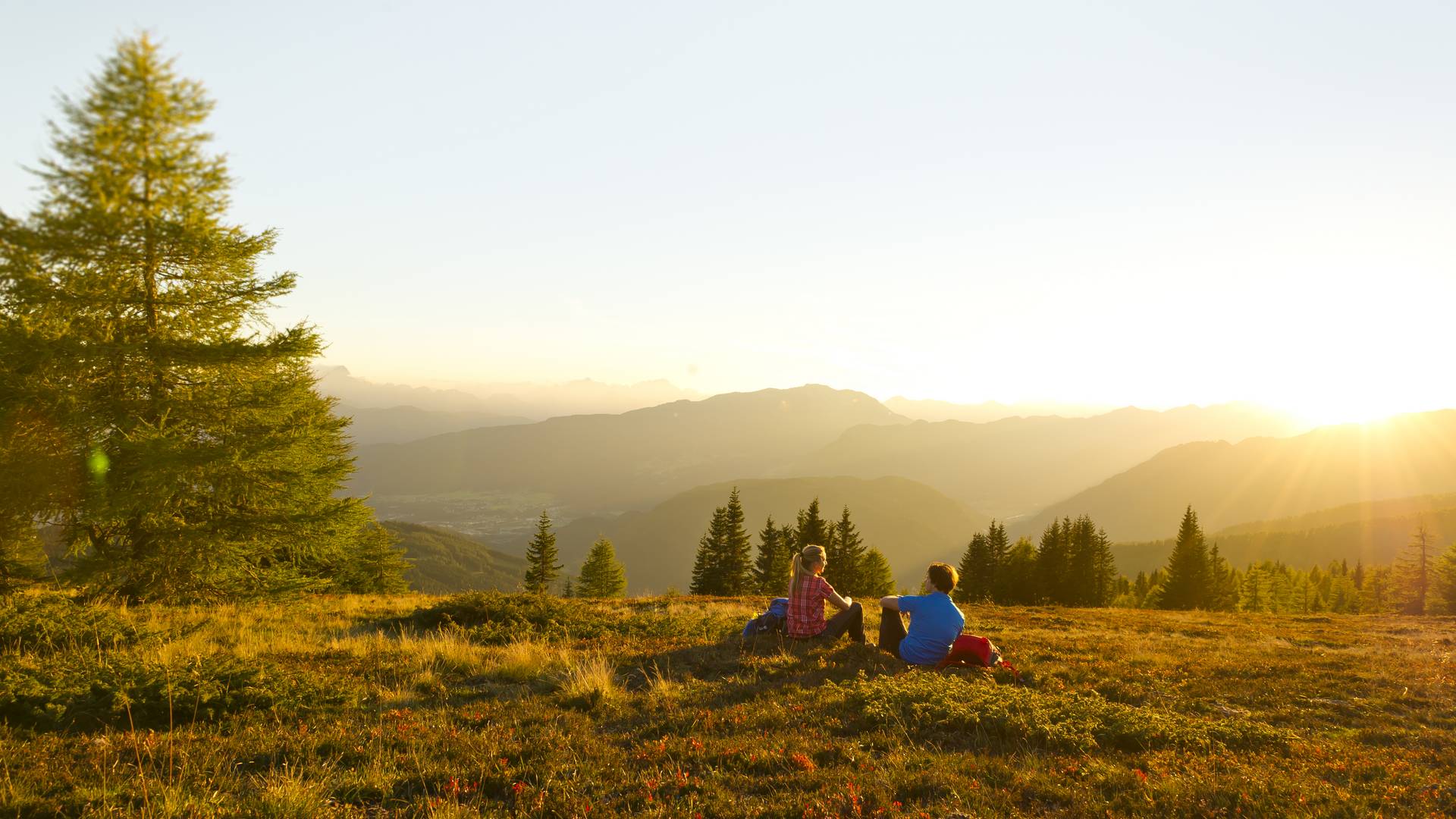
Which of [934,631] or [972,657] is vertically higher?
[934,631]

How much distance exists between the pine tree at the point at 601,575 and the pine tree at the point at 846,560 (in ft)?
65.2

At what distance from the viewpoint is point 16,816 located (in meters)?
4.09

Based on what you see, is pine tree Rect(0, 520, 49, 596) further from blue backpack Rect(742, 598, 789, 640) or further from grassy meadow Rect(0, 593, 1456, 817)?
blue backpack Rect(742, 598, 789, 640)

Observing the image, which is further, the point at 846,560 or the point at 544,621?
the point at 846,560

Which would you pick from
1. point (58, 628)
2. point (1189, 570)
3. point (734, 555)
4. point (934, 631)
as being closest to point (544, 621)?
point (58, 628)

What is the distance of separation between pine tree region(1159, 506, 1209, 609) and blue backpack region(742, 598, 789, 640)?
62132mm

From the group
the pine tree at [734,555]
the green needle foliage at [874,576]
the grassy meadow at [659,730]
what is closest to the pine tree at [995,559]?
the green needle foliage at [874,576]

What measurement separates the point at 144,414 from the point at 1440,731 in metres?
22.3

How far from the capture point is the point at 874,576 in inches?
2670

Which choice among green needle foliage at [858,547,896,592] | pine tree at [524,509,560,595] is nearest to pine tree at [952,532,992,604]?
green needle foliage at [858,547,896,592]

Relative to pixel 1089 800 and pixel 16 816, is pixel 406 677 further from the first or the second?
pixel 1089 800

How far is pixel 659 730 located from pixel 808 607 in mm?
5019

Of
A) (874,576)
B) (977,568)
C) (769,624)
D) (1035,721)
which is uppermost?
(1035,721)

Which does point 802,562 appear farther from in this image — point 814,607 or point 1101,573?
point 1101,573
